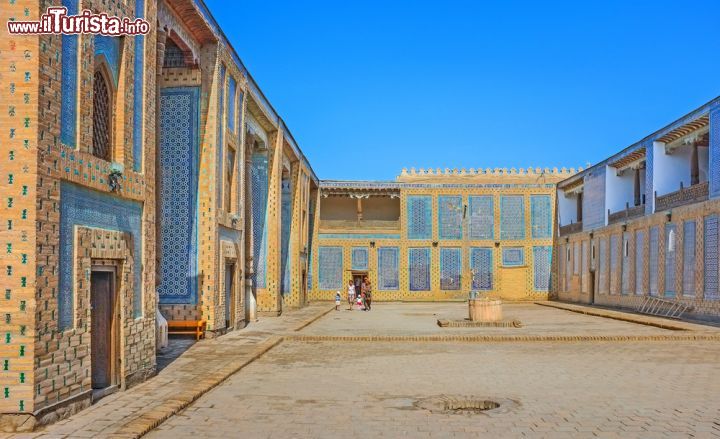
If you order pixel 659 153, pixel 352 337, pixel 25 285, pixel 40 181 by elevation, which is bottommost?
pixel 352 337

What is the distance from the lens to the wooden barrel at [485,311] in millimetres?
17953

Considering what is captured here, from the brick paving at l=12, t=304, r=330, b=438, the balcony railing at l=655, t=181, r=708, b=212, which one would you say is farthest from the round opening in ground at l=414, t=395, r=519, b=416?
the balcony railing at l=655, t=181, r=708, b=212

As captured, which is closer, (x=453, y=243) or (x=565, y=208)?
(x=565, y=208)

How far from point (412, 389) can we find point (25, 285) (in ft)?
14.8

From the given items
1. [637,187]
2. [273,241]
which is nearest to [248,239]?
[273,241]

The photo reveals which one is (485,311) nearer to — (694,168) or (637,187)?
(694,168)

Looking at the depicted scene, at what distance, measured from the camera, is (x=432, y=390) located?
836cm

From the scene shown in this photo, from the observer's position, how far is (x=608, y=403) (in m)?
7.45

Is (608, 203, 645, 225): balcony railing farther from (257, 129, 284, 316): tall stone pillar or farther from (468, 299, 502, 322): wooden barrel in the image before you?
(257, 129, 284, 316): tall stone pillar

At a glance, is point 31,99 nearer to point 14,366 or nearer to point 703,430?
point 14,366

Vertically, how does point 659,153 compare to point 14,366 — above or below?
above

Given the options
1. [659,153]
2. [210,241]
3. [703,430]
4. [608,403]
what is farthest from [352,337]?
→ [659,153]

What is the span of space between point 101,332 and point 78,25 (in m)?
3.30

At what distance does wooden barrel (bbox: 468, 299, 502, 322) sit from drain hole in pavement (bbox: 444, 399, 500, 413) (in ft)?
34.6
